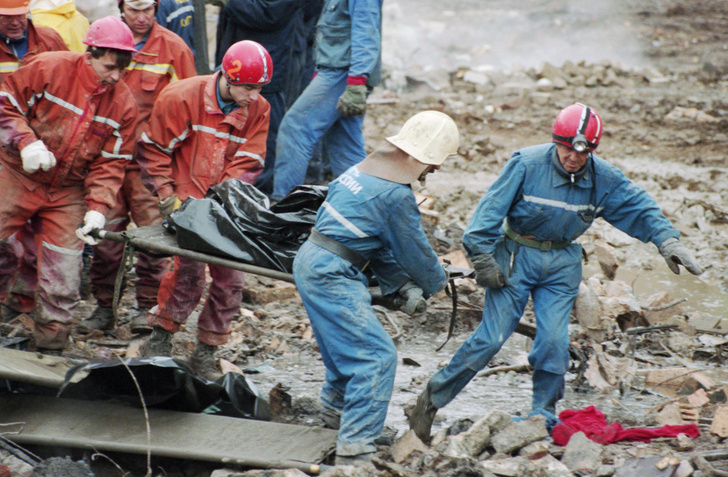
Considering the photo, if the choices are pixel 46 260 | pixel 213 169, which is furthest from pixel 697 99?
pixel 46 260

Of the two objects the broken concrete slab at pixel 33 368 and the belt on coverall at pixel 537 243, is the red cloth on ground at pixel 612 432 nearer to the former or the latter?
the belt on coverall at pixel 537 243

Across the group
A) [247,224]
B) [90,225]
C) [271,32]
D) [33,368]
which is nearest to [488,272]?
[247,224]

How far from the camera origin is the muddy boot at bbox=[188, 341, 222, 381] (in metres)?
5.04

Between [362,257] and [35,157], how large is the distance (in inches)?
77.3

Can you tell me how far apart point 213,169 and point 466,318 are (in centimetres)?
245

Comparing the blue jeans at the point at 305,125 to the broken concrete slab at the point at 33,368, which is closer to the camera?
the broken concrete slab at the point at 33,368

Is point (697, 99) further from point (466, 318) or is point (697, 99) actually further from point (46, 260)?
point (46, 260)

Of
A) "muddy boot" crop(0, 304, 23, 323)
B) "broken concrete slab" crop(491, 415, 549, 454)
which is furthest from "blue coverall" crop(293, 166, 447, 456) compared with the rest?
"muddy boot" crop(0, 304, 23, 323)

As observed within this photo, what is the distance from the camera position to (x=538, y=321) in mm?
4406

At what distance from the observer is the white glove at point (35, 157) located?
4.39 metres

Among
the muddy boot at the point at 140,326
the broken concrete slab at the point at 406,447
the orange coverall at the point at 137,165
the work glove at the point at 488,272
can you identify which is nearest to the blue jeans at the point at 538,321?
the work glove at the point at 488,272

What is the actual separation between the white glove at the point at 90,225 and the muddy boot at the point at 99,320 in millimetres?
1157

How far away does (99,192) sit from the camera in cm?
468

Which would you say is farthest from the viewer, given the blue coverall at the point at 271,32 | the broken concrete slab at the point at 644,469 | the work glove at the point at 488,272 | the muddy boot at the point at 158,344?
the blue coverall at the point at 271,32
